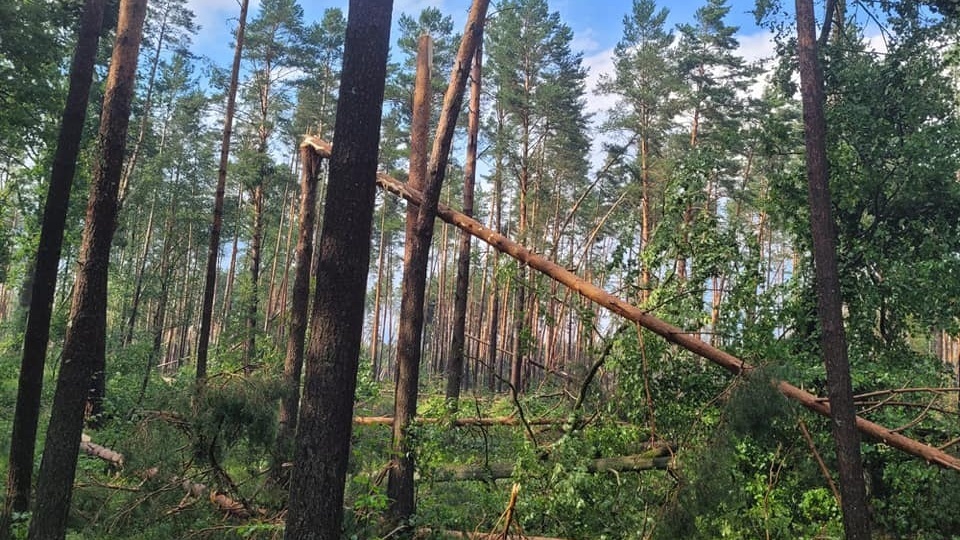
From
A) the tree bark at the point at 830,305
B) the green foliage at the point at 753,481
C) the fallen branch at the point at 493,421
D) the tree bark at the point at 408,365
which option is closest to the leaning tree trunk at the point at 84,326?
the tree bark at the point at 408,365

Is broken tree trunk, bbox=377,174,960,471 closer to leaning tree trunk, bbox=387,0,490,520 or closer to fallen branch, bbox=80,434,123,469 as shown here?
leaning tree trunk, bbox=387,0,490,520

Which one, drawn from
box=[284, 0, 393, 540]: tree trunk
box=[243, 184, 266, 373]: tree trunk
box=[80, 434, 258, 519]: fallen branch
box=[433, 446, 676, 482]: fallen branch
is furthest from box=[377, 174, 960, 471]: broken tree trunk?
box=[80, 434, 258, 519]: fallen branch

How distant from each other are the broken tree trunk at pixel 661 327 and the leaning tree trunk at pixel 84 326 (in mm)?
2913

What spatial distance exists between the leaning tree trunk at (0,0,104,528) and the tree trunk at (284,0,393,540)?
4.17 meters

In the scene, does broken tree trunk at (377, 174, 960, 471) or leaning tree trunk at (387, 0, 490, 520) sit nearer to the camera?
broken tree trunk at (377, 174, 960, 471)

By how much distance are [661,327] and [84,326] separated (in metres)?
5.91

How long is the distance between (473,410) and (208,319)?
715 centimetres

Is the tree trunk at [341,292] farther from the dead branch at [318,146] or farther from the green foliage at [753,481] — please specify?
the dead branch at [318,146]

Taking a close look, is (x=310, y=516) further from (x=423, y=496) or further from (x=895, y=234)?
(x=895, y=234)

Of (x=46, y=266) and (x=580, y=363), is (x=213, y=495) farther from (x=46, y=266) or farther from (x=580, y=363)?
(x=580, y=363)

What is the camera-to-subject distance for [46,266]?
6.34m

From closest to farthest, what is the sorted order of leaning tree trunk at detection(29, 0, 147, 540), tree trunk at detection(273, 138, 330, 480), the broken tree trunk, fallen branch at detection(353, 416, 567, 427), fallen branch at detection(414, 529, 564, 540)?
leaning tree trunk at detection(29, 0, 147, 540) → the broken tree trunk → fallen branch at detection(414, 529, 564, 540) → fallen branch at detection(353, 416, 567, 427) → tree trunk at detection(273, 138, 330, 480)

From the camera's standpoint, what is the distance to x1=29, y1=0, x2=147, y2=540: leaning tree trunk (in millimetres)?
5109

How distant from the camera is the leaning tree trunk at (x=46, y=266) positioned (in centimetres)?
616
